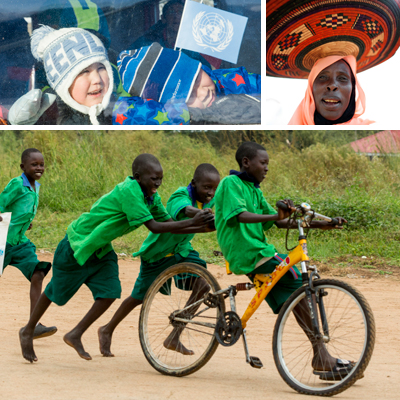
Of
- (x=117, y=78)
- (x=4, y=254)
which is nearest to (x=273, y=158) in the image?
(x=117, y=78)

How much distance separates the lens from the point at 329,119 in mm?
8805

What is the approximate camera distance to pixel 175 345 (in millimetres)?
4148

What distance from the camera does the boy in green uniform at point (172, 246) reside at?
169 inches

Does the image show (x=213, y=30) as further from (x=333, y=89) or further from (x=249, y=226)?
(x=249, y=226)

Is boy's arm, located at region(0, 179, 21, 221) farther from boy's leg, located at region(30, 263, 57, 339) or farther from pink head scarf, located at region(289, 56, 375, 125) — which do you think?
pink head scarf, located at region(289, 56, 375, 125)

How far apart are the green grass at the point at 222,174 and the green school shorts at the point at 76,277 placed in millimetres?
4185

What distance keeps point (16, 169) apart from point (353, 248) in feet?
24.5

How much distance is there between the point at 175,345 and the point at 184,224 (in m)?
0.92

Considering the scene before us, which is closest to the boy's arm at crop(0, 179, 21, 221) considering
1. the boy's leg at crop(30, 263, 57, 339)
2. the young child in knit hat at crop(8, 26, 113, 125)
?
the boy's leg at crop(30, 263, 57, 339)

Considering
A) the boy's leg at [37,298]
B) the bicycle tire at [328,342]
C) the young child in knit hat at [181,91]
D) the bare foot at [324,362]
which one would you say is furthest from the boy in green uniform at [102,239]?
the young child in knit hat at [181,91]

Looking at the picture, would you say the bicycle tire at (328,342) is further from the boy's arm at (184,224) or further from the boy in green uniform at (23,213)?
the boy in green uniform at (23,213)

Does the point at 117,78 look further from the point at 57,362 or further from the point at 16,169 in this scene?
the point at 57,362

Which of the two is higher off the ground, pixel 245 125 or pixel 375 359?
pixel 245 125

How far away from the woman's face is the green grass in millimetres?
1615
